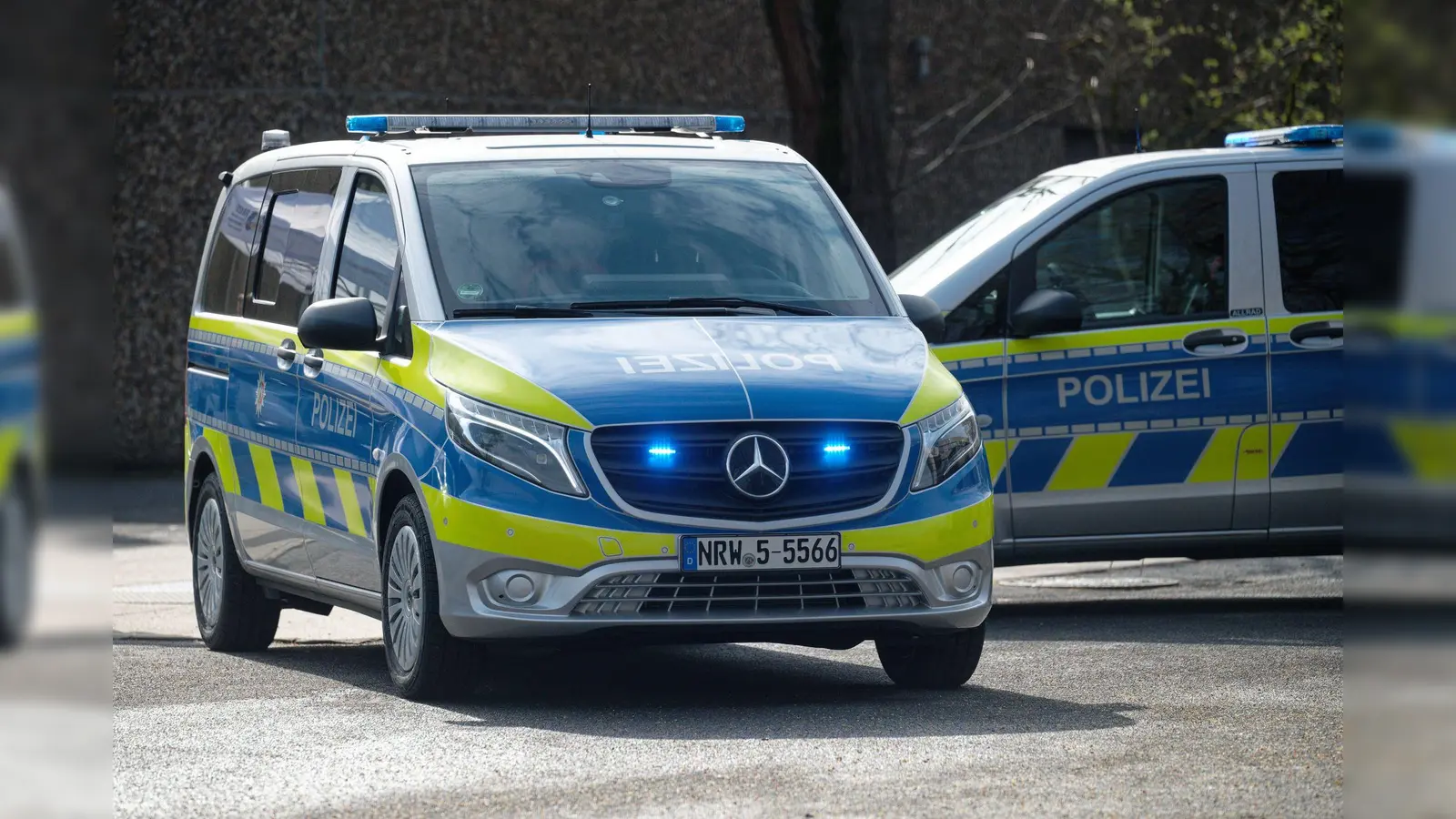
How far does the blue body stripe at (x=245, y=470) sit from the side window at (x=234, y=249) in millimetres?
627

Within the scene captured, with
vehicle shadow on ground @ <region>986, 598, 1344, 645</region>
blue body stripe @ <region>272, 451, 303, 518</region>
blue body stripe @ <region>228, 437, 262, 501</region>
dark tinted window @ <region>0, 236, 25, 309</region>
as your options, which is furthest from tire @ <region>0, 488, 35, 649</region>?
vehicle shadow on ground @ <region>986, 598, 1344, 645</region>

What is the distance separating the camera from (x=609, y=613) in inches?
243

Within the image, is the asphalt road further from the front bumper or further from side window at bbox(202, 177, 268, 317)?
side window at bbox(202, 177, 268, 317)

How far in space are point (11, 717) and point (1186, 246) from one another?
8.39 m

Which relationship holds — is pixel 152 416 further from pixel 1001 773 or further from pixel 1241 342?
pixel 1001 773

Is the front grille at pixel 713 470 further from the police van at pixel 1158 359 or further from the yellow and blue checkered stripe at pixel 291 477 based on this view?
the police van at pixel 1158 359

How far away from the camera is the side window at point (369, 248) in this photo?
23.8 ft

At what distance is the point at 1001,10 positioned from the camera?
2175cm

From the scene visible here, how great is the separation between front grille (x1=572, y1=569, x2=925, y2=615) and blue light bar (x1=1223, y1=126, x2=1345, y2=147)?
391 centimetres

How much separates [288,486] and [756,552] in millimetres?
2465

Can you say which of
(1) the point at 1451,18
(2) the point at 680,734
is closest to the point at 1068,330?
(2) the point at 680,734

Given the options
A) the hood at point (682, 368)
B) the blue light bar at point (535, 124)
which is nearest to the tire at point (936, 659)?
the hood at point (682, 368)

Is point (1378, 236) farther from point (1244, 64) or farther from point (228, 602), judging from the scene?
point (1244, 64)

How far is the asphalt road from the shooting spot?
15.8 ft
